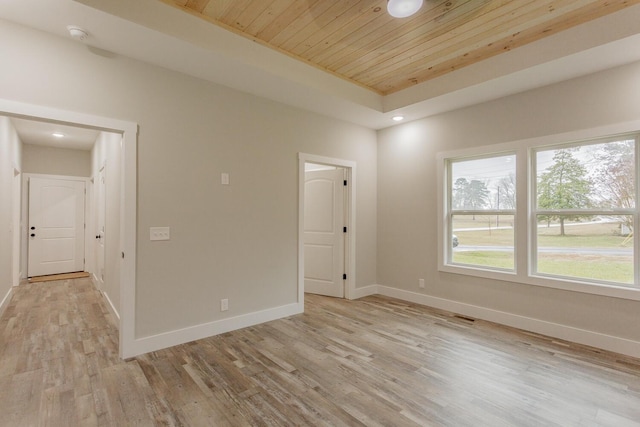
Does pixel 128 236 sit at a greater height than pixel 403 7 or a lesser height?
lesser

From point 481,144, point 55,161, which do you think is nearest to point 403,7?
point 481,144

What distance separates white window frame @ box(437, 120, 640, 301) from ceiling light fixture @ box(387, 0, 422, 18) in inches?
82.3

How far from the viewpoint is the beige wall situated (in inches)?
237

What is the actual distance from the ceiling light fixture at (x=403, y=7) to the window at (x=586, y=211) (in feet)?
7.42

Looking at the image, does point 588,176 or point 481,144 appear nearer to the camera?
point 588,176

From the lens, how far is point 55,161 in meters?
6.29

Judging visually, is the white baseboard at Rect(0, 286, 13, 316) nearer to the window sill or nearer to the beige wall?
the beige wall

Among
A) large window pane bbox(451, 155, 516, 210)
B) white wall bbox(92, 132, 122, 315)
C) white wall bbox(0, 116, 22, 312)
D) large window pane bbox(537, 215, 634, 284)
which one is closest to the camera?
large window pane bbox(537, 215, 634, 284)

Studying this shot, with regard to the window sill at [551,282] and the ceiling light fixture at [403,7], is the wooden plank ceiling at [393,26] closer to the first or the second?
the ceiling light fixture at [403,7]

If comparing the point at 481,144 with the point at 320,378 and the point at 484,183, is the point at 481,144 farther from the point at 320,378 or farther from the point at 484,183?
the point at 320,378

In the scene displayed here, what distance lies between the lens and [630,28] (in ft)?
7.82

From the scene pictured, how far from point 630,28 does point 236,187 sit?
12.2 feet

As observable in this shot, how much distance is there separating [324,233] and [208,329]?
229cm

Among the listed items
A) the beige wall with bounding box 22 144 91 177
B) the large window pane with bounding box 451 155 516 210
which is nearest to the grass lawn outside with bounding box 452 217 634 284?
the large window pane with bounding box 451 155 516 210
